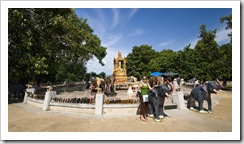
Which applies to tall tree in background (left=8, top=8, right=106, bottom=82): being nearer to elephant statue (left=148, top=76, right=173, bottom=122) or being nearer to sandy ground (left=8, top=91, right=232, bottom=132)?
sandy ground (left=8, top=91, right=232, bottom=132)

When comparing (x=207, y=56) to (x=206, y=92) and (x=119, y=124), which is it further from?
(x=119, y=124)

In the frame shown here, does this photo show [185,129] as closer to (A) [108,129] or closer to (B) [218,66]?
(A) [108,129]

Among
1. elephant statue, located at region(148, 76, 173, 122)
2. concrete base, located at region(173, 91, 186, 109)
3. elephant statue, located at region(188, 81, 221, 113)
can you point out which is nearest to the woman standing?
elephant statue, located at region(148, 76, 173, 122)

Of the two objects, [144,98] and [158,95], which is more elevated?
[158,95]

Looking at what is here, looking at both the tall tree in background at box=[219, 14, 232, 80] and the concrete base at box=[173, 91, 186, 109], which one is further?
the tall tree in background at box=[219, 14, 232, 80]

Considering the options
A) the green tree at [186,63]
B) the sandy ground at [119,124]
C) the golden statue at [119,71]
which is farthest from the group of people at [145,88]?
the green tree at [186,63]

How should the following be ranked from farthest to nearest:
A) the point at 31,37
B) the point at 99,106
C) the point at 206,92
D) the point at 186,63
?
the point at 186,63 → the point at 31,37 → the point at 206,92 → the point at 99,106

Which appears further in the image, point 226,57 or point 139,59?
point 139,59

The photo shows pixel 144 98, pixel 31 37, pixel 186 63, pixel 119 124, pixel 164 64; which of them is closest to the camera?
pixel 119 124

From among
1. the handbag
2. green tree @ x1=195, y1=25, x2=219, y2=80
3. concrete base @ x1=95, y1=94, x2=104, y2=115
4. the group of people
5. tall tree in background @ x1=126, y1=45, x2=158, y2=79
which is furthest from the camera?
tall tree in background @ x1=126, y1=45, x2=158, y2=79

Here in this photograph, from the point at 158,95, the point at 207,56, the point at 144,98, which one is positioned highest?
the point at 207,56

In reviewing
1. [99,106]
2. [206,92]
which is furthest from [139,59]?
[99,106]

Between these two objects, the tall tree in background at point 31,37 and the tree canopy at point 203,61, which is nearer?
the tall tree in background at point 31,37

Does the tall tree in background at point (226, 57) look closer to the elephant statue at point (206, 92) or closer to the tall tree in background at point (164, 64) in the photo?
the tall tree in background at point (164, 64)
